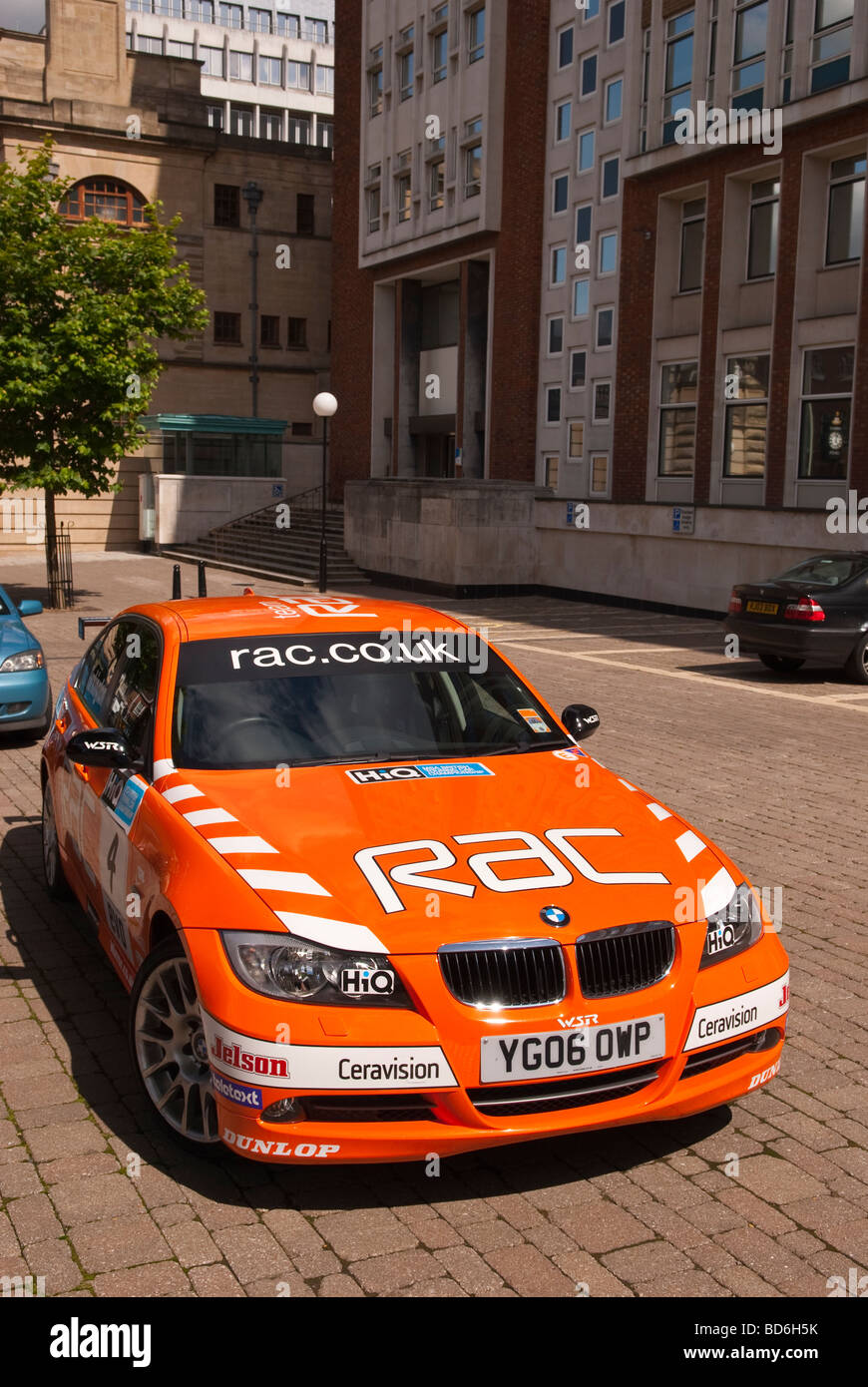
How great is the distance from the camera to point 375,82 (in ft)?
139

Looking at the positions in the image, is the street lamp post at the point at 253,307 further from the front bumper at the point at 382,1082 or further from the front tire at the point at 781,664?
the front bumper at the point at 382,1082

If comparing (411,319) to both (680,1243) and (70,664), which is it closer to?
(70,664)

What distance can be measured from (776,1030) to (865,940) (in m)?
2.41

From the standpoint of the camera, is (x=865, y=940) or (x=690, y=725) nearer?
(x=865, y=940)

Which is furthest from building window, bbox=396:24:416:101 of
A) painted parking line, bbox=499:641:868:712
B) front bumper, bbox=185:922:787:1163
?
front bumper, bbox=185:922:787:1163

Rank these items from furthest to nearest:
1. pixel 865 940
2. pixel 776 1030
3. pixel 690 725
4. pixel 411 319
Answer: pixel 411 319, pixel 690 725, pixel 865 940, pixel 776 1030

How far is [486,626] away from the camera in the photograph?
79.4 feet

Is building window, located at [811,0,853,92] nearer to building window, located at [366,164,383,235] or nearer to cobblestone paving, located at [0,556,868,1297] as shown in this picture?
building window, located at [366,164,383,235]

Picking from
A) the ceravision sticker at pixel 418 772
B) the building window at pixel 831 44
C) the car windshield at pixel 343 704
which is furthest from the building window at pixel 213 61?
the ceravision sticker at pixel 418 772

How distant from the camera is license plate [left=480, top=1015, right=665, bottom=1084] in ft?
12.6

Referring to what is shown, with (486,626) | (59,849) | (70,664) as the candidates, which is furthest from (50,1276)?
(486,626)

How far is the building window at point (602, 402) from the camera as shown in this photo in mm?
32188

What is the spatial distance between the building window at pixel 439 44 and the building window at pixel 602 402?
1172cm

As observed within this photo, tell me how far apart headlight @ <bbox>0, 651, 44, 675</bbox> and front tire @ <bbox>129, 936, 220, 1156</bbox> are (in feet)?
25.3
